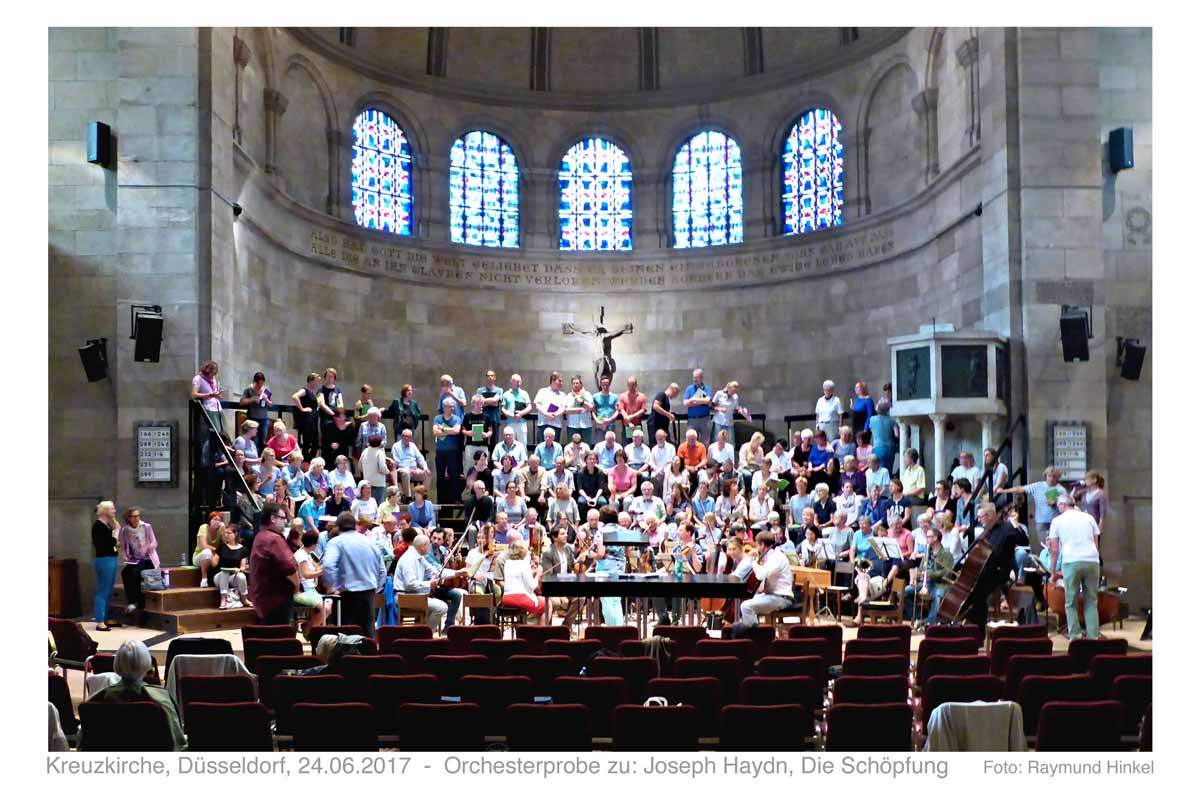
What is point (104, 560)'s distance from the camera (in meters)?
15.6

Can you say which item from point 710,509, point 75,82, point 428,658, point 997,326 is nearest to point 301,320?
point 75,82

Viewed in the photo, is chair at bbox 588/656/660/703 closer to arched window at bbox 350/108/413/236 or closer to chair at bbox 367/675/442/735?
chair at bbox 367/675/442/735

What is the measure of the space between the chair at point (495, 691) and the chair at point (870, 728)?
1.91 meters

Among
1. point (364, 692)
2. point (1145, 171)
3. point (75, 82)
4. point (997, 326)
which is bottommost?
point (364, 692)

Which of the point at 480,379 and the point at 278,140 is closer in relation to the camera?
the point at 278,140

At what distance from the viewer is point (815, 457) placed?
19.4 meters

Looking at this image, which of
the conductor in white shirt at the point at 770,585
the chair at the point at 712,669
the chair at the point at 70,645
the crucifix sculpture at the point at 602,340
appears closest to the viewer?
the chair at the point at 712,669

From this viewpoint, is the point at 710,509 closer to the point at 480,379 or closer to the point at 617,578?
the point at 617,578

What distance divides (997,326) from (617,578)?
8163mm

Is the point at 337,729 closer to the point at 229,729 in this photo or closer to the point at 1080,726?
the point at 229,729

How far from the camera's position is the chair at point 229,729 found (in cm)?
720

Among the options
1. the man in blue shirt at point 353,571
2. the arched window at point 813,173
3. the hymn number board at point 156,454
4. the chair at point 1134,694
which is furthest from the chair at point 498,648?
the arched window at point 813,173

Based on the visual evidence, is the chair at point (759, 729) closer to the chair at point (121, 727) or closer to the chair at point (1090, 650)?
the chair at point (121, 727)

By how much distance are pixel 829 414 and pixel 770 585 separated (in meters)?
7.49
